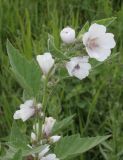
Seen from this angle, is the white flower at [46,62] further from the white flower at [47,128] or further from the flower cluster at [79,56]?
the white flower at [47,128]

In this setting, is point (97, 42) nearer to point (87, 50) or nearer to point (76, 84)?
point (87, 50)

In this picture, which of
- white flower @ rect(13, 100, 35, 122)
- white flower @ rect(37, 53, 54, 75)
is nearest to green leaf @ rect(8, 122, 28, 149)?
white flower @ rect(13, 100, 35, 122)

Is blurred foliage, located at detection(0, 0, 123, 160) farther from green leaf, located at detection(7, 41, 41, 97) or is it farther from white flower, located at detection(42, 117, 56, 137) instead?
green leaf, located at detection(7, 41, 41, 97)

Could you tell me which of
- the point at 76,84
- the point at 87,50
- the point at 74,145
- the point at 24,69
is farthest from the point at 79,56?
the point at 76,84

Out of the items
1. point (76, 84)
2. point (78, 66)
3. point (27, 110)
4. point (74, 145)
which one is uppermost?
point (78, 66)

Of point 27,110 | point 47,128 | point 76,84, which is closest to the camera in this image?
point 27,110

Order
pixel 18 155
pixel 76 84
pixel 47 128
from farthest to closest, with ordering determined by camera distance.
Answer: pixel 76 84
pixel 47 128
pixel 18 155
